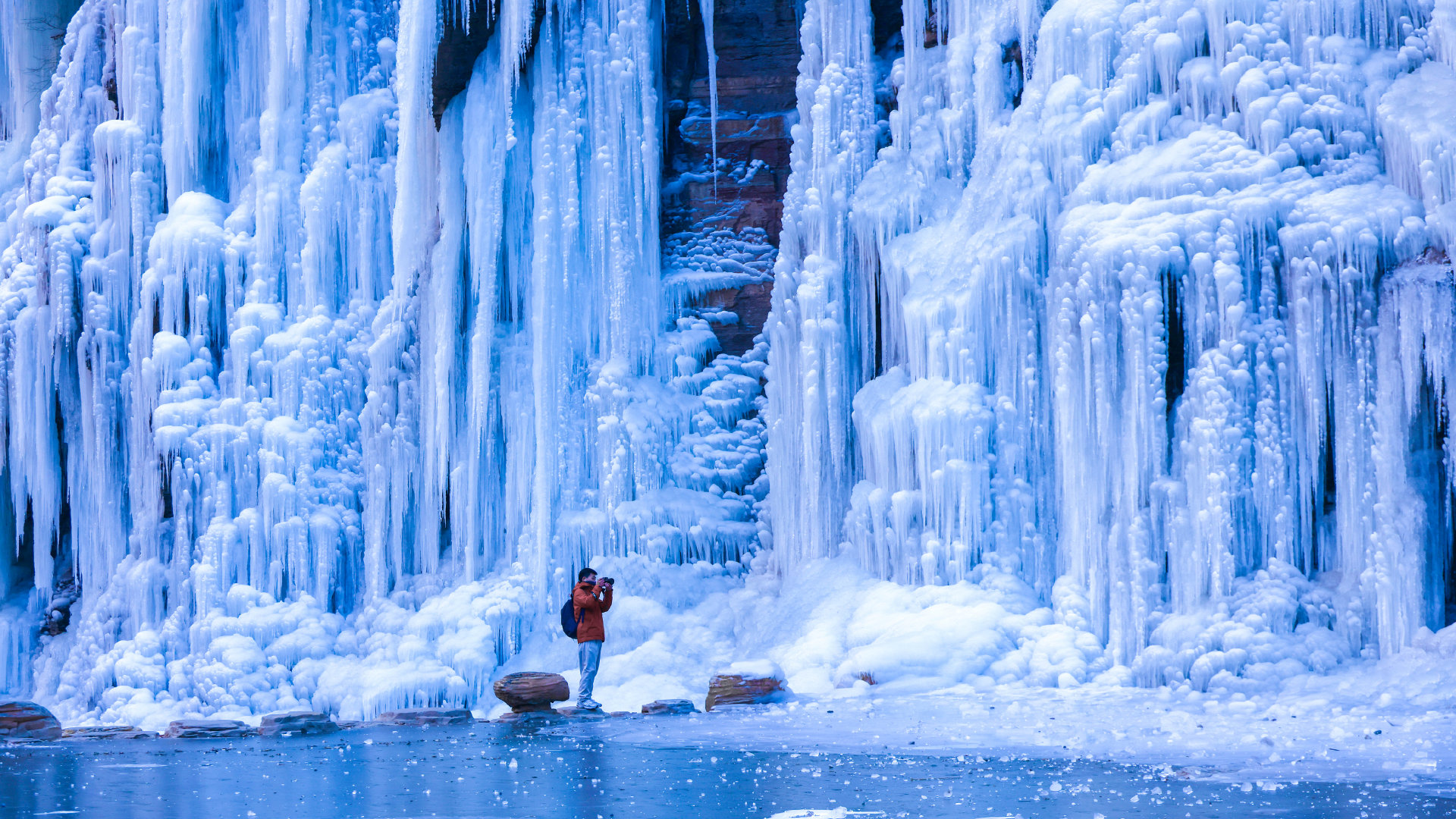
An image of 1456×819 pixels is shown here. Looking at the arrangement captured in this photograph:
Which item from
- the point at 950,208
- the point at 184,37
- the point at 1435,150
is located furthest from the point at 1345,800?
the point at 184,37

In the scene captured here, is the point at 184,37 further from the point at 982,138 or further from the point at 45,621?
the point at 982,138

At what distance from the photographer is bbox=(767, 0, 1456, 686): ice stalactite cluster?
980 cm

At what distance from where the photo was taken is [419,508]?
14.8 m

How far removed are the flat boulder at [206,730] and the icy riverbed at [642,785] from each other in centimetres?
155

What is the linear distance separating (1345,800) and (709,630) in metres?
8.56

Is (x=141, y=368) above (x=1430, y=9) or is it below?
below

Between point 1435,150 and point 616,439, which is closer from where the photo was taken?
point 1435,150

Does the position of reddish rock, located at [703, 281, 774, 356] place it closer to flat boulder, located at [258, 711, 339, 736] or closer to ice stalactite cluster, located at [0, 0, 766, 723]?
ice stalactite cluster, located at [0, 0, 766, 723]

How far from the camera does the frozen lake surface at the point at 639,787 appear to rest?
509 cm

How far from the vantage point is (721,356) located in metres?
14.8

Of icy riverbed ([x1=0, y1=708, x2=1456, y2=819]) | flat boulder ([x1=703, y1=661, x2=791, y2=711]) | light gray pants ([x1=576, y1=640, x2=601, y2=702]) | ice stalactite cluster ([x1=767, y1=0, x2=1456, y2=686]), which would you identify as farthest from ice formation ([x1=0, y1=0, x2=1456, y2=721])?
icy riverbed ([x1=0, y1=708, x2=1456, y2=819])

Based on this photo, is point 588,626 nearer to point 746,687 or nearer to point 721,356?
point 746,687

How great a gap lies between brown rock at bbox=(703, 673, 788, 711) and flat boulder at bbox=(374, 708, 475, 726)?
1.75 m

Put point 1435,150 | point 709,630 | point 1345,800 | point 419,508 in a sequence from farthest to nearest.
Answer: point 419,508
point 709,630
point 1435,150
point 1345,800
